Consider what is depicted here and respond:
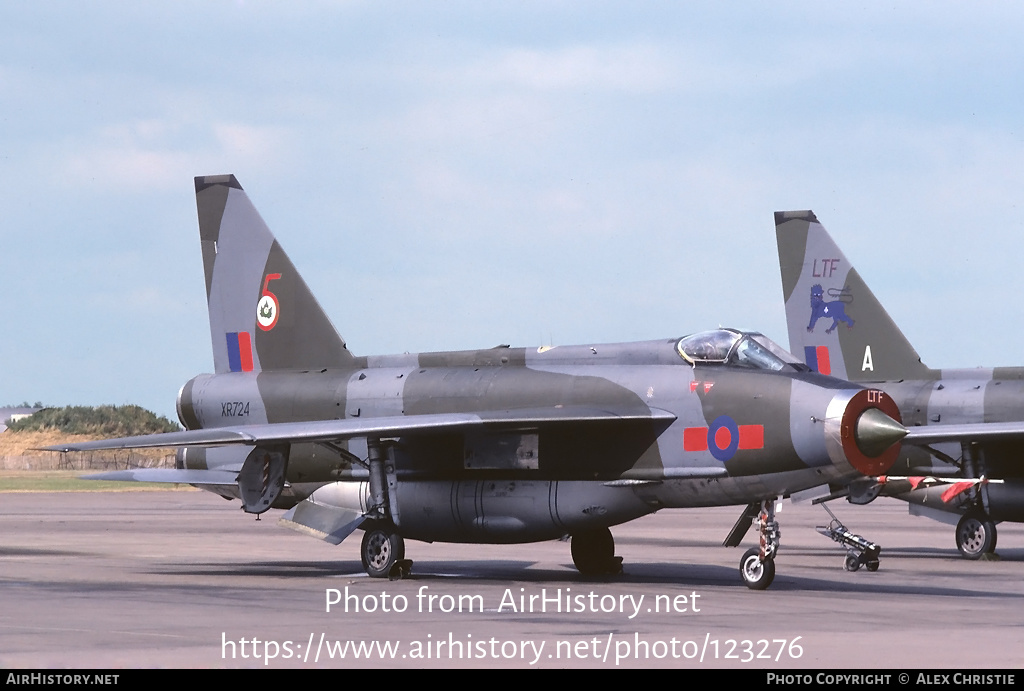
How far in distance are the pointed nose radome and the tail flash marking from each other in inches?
402

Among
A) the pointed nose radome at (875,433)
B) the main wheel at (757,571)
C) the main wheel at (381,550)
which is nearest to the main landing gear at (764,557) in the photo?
the main wheel at (757,571)

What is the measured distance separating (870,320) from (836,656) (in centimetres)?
1846

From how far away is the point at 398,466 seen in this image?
63.6ft

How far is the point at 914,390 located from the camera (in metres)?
26.0

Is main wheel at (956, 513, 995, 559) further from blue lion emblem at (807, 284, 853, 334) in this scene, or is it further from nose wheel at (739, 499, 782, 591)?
nose wheel at (739, 499, 782, 591)

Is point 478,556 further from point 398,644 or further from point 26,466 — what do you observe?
point 26,466

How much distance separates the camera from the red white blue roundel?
22734 millimetres

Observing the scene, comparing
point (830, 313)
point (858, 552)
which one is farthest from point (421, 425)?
point (830, 313)

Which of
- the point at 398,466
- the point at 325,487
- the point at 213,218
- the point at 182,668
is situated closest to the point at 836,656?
the point at 182,668

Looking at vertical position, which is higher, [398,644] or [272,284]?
[272,284]

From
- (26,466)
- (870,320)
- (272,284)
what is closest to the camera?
(272,284)

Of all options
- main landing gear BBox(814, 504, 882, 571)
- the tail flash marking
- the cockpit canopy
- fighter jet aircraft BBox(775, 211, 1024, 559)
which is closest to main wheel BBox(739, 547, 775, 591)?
the cockpit canopy

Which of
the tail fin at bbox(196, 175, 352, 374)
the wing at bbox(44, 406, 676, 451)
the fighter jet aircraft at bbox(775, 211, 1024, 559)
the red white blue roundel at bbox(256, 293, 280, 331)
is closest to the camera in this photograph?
the wing at bbox(44, 406, 676, 451)

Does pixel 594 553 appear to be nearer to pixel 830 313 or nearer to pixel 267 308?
pixel 267 308
